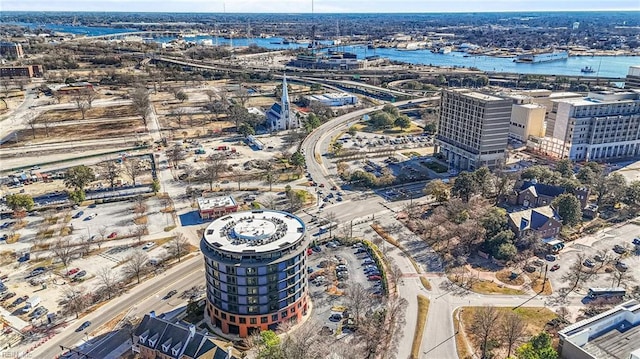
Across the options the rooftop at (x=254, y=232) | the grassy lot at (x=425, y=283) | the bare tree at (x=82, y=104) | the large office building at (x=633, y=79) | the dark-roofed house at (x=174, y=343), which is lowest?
the grassy lot at (x=425, y=283)

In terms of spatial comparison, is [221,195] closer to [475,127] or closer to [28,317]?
[28,317]

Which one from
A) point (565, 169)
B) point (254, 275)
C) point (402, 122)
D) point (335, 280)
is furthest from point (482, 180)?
point (402, 122)

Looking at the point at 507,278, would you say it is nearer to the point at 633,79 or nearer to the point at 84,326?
the point at 84,326

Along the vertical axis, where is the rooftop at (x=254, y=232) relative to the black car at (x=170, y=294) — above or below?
above

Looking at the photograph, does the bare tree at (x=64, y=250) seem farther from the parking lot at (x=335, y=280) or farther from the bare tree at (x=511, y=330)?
the bare tree at (x=511, y=330)

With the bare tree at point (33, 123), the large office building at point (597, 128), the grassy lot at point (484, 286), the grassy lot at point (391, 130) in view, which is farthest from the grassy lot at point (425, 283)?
the bare tree at point (33, 123)

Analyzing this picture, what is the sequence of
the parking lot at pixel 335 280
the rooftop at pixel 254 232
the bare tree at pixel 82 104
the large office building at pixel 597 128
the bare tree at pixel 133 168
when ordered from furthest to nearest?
the bare tree at pixel 82 104 → the large office building at pixel 597 128 → the bare tree at pixel 133 168 → the parking lot at pixel 335 280 → the rooftop at pixel 254 232
